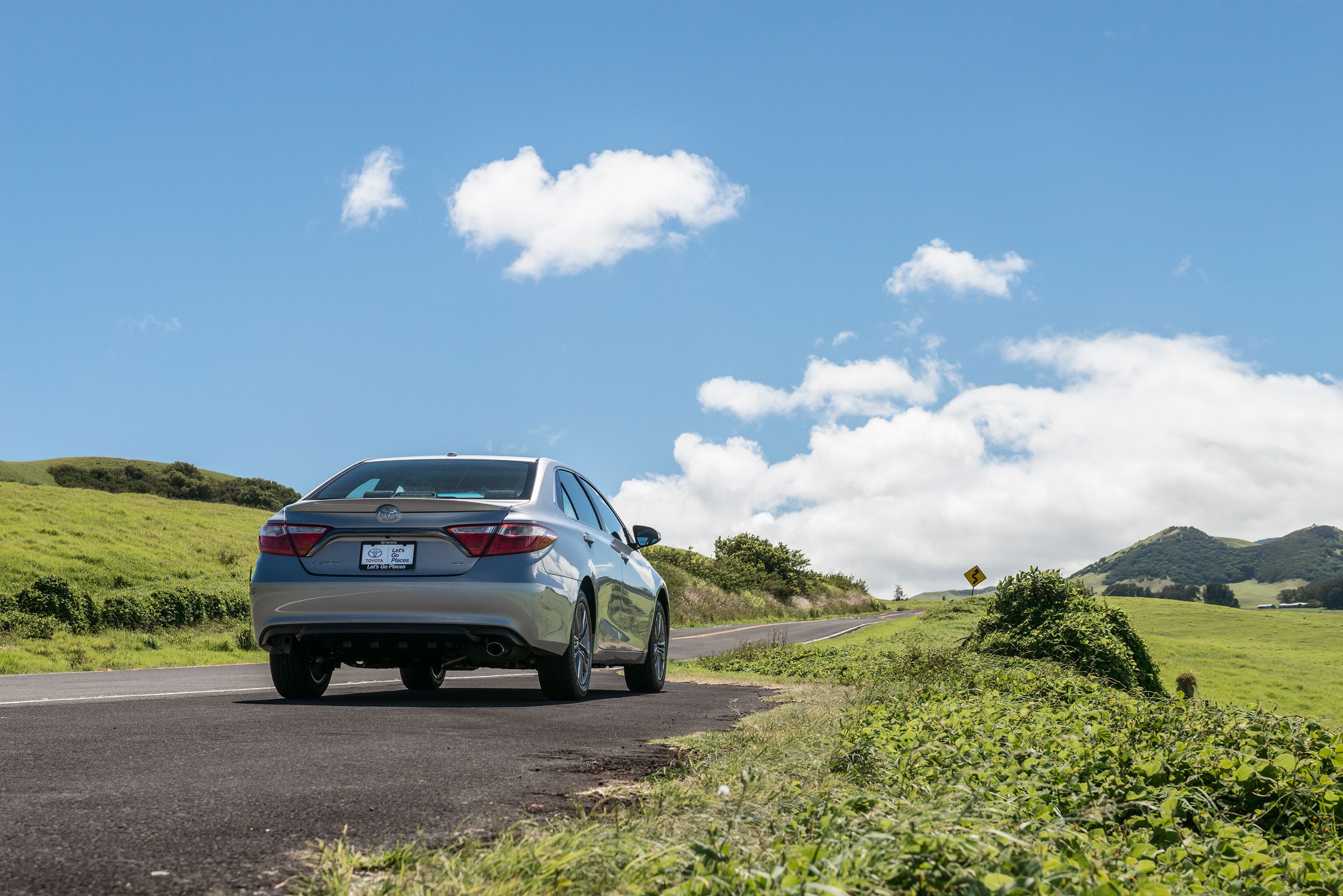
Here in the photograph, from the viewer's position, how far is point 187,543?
43.1m

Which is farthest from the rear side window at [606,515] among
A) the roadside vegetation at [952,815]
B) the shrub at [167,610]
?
the shrub at [167,610]

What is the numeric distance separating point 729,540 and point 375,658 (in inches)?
2900

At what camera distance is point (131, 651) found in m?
22.8

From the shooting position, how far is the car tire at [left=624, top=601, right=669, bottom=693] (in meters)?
9.95

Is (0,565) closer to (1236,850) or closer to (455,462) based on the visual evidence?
(455,462)

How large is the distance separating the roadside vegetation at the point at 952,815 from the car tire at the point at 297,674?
12.5 ft

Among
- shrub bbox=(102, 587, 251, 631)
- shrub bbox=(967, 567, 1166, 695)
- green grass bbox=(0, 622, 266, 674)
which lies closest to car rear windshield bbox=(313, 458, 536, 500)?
shrub bbox=(967, 567, 1166, 695)

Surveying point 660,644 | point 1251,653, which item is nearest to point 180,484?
point 1251,653

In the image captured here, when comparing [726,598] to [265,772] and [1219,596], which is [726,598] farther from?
[1219,596]

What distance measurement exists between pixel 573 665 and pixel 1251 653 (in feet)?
125

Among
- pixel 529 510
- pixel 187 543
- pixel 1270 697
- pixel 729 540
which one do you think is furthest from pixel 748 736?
pixel 729 540

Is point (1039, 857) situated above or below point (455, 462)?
below

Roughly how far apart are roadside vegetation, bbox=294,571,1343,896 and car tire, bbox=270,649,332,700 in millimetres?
3823

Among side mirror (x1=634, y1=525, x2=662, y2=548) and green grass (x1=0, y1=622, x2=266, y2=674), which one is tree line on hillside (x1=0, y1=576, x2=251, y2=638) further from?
side mirror (x1=634, y1=525, x2=662, y2=548)
